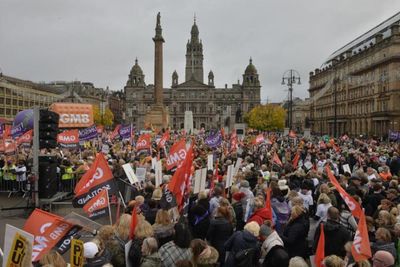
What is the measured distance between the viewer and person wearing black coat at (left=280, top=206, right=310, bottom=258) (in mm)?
7551

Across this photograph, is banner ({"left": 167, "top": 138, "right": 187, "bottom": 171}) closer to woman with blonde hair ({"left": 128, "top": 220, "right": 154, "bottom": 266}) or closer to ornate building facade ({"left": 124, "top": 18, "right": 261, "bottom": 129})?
woman with blonde hair ({"left": 128, "top": 220, "right": 154, "bottom": 266})

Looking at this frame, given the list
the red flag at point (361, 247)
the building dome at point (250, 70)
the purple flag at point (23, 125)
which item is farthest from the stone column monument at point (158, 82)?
the building dome at point (250, 70)

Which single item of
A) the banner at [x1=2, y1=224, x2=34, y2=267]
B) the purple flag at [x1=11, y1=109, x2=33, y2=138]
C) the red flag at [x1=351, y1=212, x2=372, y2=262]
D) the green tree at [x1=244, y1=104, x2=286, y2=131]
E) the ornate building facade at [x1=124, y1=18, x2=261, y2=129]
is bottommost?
the red flag at [x1=351, y1=212, x2=372, y2=262]

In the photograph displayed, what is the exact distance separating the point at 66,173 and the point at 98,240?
411 inches

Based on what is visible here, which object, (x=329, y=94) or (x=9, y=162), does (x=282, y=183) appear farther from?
(x=329, y=94)

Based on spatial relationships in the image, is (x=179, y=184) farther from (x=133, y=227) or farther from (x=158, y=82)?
(x=158, y=82)

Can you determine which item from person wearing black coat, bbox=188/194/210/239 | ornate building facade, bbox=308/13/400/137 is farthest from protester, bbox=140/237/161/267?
ornate building facade, bbox=308/13/400/137

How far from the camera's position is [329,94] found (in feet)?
291

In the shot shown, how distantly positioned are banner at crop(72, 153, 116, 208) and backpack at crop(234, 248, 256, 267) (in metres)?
3.84

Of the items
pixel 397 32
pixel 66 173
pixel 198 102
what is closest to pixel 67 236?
pixel 66 173

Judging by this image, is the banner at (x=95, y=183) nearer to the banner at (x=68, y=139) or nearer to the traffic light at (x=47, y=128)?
the traffic light at (x=47, y=128)

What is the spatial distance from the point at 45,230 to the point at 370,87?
69.2 meters

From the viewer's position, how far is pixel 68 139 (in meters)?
21.0

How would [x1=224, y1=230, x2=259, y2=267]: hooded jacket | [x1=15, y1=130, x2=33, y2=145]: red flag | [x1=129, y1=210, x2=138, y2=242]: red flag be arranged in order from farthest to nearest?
[x1=15, y1=130, x2=33, y2=145]: red flag
[x1=129, y1=210, x2=138, y2=242]: red flag
[x1=224, y1=230, x2=259, y2=267]: hooded jacket
